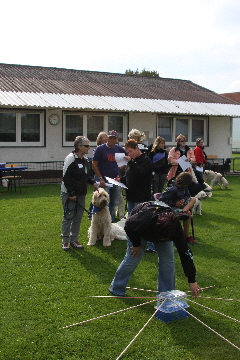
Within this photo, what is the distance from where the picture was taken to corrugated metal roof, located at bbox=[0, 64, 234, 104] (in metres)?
20.3

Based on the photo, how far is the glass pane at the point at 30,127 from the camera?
60.7ft

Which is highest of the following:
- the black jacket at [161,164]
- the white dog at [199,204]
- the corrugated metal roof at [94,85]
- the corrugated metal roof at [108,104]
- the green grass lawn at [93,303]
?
the corrugated metal roof at [94,85]

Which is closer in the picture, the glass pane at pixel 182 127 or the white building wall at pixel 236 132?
the glass pane at pixel 182 127

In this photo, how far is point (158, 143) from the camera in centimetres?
1026

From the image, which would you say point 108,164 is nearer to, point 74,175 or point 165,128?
point 74,175

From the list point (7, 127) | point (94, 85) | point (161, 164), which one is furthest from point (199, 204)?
point (94, 85)

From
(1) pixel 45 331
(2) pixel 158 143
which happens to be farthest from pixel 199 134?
(1) pixel 45 331

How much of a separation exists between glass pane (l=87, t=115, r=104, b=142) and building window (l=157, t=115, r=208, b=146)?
329cm

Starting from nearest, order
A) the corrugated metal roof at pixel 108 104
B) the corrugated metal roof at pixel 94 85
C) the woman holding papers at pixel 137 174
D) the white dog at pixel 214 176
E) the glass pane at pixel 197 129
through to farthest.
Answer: the woman holding papers at pixel 137 174
the white dog at pixel 214 176
the corrugated metal roof at pixel 108 104
the corrugated metal roof at pixel 94 85
the glass pane at pixel 197 129

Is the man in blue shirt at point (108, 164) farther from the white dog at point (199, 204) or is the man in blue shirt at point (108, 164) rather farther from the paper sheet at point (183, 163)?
the white dog at point (199, 204)

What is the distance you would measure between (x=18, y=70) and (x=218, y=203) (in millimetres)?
13550

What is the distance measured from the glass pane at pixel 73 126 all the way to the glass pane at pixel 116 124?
148 cm

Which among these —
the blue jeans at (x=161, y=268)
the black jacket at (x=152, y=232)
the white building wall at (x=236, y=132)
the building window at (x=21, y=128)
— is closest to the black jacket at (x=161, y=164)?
the blue jeans at (x=161, y=268)

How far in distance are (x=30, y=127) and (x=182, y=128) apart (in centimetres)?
831
